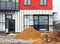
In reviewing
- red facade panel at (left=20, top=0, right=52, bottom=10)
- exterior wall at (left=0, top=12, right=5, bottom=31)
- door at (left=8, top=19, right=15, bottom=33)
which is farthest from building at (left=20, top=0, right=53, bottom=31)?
exterior wall at (left=0, top=12, right=5, bottom=31)

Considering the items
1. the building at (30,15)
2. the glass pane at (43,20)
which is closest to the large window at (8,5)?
the building at (30,15)

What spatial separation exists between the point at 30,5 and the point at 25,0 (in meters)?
1.16

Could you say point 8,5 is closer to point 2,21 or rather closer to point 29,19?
point 2,21

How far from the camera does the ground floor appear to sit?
41094 millimetres

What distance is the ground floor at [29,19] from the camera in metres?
41.1

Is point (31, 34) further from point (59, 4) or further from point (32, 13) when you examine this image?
point (59, 4)

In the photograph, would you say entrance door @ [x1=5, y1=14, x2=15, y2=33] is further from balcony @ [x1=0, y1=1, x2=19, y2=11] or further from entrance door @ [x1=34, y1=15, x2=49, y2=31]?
entrance door @ [x1=34, y1=15, x2=49, y2=31]

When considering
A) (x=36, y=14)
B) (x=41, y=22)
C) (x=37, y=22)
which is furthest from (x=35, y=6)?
(x=41, y=22)

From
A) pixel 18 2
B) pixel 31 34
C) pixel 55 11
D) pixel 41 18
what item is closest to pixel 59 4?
pixel 55 11

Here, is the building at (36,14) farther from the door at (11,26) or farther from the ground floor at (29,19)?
the door at (11,26)

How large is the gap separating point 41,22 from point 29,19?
6.89 ft

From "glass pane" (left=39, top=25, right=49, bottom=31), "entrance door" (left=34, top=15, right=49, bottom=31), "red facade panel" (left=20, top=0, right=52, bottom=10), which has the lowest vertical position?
"glass pane" (left=39, top=25, right=49, bottom=31)

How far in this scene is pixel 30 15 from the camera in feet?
135

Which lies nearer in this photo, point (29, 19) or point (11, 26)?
point (11, 26)
